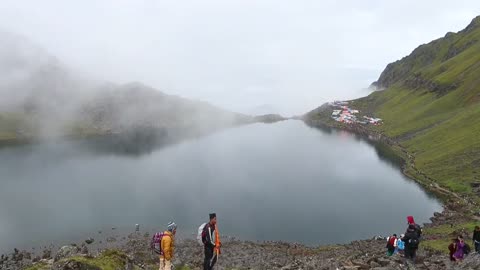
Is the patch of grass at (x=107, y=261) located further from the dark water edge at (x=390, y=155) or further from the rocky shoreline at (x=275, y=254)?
the dark water edge at (x=390, y=155)

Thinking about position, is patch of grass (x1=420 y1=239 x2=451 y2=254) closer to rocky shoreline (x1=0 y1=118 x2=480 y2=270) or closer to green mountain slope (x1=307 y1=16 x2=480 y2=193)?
rocky shoreline (x1=0 y1=118 x2=480 y2=270)

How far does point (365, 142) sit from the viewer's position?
18850cm

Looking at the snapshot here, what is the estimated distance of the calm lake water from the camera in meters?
74.2

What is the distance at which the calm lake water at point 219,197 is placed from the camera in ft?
243

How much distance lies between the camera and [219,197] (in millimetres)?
94875

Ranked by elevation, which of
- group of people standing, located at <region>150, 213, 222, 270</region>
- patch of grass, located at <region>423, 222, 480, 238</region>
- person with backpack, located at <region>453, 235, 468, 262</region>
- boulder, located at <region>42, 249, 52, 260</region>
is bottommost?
patch of grass, located at <region>423, 222, 480, 238</region>

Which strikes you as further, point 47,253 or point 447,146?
point 447,146

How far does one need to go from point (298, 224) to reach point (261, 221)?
6933 millimetres

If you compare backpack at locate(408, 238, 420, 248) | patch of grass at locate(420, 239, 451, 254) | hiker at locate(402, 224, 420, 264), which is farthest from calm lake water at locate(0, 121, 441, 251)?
backpack at locate(408, 238, 420, 248)

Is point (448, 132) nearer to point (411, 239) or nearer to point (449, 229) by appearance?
point (449, 229)

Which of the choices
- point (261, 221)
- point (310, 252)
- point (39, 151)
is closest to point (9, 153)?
point (39, 151)

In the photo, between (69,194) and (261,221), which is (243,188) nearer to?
(261,221)

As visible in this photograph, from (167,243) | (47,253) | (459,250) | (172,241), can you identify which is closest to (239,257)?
(459,250)

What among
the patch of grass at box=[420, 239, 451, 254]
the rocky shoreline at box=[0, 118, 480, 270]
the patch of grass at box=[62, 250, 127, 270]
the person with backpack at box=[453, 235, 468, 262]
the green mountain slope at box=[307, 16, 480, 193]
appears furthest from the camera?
the green mountain slope at box=[307, 16, 480, 193]
